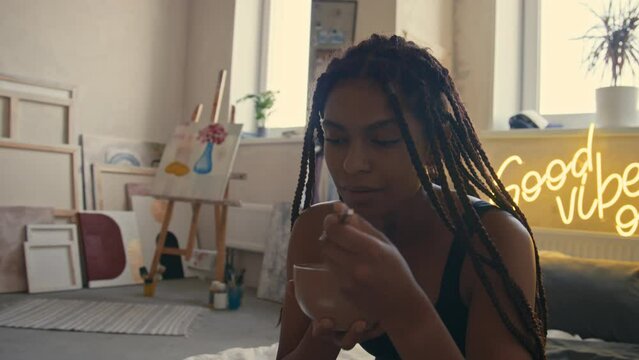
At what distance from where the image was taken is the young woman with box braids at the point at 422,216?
641 mm

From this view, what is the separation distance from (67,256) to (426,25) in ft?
8.37

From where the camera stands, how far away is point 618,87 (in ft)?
8.75

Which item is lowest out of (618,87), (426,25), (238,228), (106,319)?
(106,319)

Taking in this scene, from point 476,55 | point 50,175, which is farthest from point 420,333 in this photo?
point 50,175

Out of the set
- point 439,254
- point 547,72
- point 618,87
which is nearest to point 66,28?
point 547,72

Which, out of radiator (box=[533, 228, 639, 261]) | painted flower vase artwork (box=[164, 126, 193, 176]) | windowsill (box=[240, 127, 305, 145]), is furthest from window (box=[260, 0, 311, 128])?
radiator (box=[533, 228, 639, 261])

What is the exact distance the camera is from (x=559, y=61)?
316 cm

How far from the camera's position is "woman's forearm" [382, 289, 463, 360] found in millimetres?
625

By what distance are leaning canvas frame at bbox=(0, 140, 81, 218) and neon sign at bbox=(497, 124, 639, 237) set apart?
104 inches

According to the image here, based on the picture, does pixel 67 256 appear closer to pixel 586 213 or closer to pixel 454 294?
pixel 586 213

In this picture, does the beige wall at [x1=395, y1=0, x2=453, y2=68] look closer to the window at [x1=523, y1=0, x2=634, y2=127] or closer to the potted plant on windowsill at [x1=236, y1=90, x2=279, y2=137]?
the window at [x1=523, y1=0, x2=634, y2=127]

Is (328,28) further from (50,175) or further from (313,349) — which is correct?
(313,349)

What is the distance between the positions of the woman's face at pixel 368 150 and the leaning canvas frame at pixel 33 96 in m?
3.35

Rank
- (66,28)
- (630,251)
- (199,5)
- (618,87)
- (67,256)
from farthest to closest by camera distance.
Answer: (199,5) < (66,28) < (67,256) < (618,87) < (630,251)
